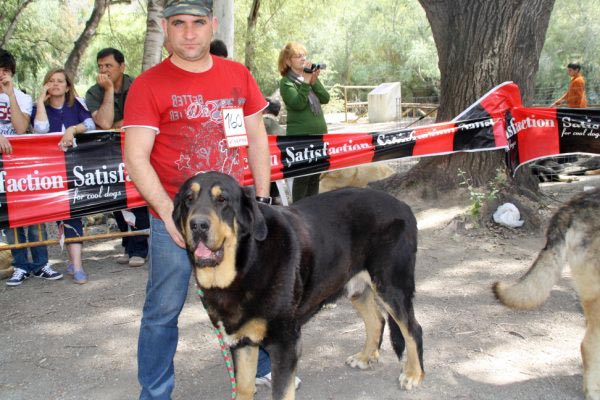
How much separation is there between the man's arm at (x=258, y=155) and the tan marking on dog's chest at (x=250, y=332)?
0.85m

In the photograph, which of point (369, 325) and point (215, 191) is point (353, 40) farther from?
point (215, 191)

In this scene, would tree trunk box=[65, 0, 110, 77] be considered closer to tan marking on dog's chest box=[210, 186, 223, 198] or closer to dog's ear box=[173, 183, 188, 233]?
dog's ear box=[173, 183, 188, 233]

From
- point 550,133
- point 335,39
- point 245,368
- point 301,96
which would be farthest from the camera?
point 335,39

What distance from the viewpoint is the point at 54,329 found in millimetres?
5426

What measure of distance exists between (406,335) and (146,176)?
209cm

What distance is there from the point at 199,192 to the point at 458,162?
597 cm

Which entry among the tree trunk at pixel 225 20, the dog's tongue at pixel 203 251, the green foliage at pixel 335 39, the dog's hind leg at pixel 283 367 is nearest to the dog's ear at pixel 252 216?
the dog's tongue at pixel 203 251

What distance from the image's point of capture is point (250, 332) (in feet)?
10.9

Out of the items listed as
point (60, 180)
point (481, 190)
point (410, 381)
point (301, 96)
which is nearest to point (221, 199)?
point (410, 381)

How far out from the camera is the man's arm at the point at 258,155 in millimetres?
3766

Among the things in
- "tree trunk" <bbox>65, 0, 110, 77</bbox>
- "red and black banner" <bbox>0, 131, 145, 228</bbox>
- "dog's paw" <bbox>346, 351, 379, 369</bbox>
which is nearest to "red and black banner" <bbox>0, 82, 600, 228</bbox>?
"red and black banner" <bbox>0, 131, 145, 228</bbox>

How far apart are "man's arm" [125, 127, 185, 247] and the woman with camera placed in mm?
4310

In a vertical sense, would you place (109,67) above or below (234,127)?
above

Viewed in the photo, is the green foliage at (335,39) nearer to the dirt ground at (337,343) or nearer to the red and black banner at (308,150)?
the red and black banner at (308,150)
